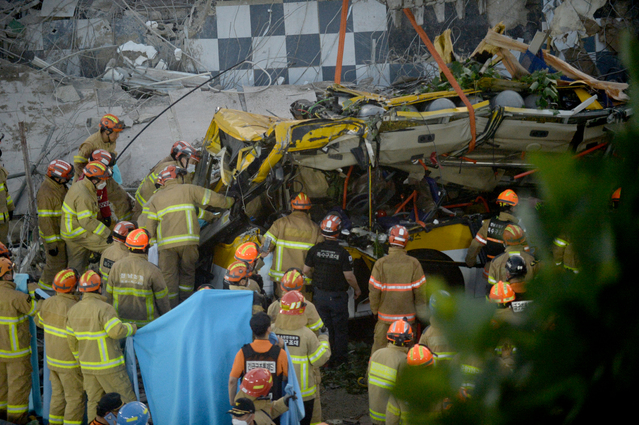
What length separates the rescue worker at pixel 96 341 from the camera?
16.1 ft

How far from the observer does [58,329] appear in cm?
515

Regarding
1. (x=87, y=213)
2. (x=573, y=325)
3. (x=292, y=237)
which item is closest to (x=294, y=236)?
(x=292, y=237)

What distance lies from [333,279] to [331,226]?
21.8 inches

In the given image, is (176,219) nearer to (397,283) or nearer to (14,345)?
(14,345)

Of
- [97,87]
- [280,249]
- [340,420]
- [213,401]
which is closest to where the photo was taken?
[213,401]

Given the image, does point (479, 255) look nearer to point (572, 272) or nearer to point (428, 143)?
point (428, 143)

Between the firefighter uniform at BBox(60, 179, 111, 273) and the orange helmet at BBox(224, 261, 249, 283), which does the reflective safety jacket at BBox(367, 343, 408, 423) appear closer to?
the orange helmet at BBox(224, 261, 249, 283)

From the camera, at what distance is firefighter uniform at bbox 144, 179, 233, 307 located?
6.47 metres

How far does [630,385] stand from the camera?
2.57 feet

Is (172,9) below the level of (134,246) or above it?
above

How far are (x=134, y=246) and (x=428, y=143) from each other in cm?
300

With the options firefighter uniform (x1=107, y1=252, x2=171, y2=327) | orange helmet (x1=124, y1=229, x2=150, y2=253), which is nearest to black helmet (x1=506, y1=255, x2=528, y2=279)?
firefighter uniform (x1=107, y1=252, x2=171, y2=327)

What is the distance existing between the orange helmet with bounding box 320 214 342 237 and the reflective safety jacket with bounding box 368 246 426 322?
0.57 m

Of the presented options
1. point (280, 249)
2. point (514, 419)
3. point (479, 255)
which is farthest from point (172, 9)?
point (514, 419)
